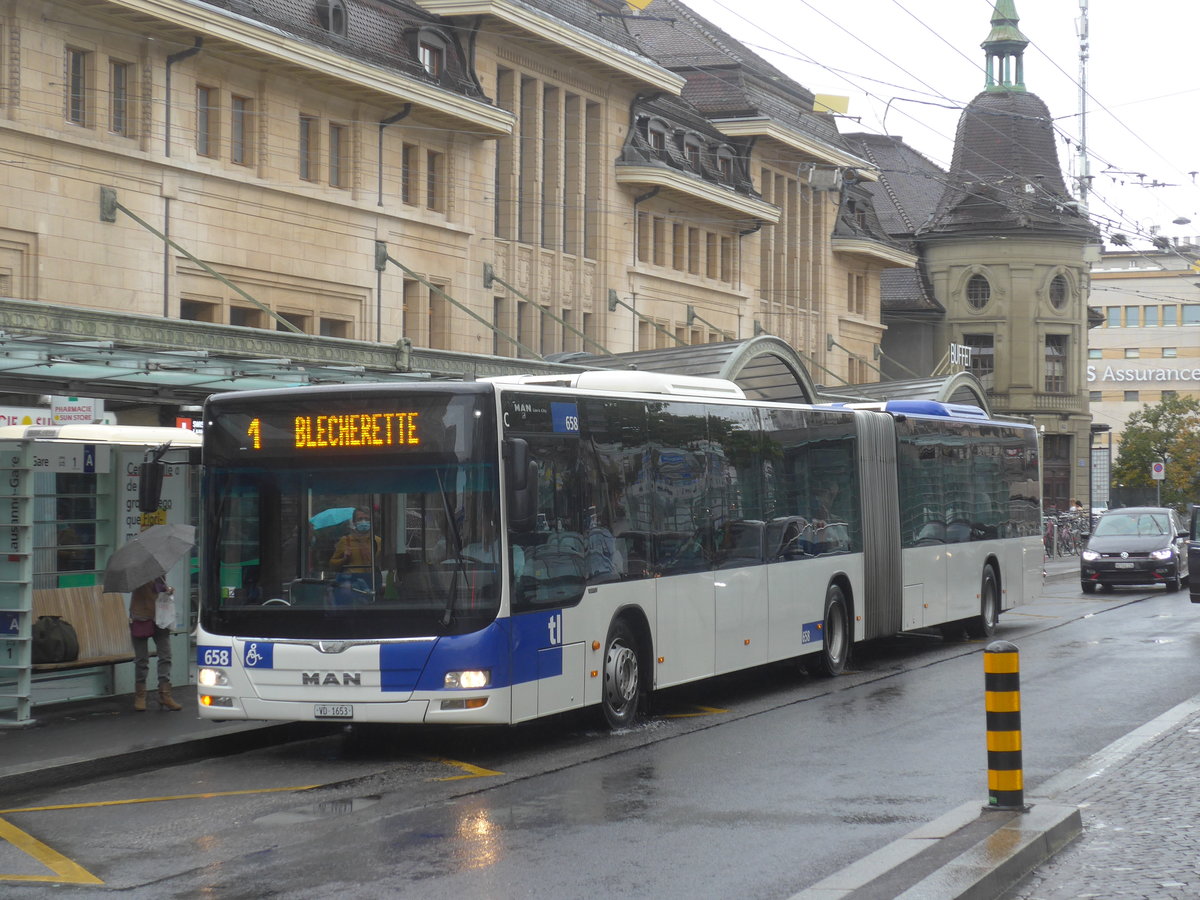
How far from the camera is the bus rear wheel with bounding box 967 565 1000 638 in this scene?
23.4m

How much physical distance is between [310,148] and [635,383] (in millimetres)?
18460

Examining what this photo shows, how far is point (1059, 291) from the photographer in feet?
243

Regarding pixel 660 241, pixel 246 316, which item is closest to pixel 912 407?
pixel 246 316

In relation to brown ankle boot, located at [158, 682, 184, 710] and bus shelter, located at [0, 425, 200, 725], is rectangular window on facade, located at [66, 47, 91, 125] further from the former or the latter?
brown ankle boot, located at [158, 682, 184, 710]

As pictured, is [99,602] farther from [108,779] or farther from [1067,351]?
[1067,351]

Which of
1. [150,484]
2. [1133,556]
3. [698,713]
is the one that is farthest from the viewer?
[1133,556]

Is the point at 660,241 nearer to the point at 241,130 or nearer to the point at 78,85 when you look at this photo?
the point at 241,130

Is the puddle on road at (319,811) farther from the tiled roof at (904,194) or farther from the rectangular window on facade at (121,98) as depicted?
the tiled roof at (904,194)

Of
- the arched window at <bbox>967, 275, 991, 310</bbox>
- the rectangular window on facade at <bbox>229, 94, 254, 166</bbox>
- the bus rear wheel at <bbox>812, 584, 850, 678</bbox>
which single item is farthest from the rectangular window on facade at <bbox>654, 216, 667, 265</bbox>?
the arched window at <bbox>967, 275, 991, 310</bbox>

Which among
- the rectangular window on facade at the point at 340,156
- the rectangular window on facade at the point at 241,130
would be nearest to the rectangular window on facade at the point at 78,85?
the rectangular window on facade at the point at 241,130

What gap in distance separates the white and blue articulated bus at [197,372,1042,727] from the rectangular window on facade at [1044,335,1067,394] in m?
60.6

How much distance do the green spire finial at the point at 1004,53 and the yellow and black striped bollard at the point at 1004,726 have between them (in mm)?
68823

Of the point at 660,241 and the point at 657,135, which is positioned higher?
the point at 657,135

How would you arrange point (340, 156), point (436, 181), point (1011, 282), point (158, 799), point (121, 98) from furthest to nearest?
point (1011, 282) → point (436, 181) → point (340, 156) → point (121, 98) → point (158, 799)
